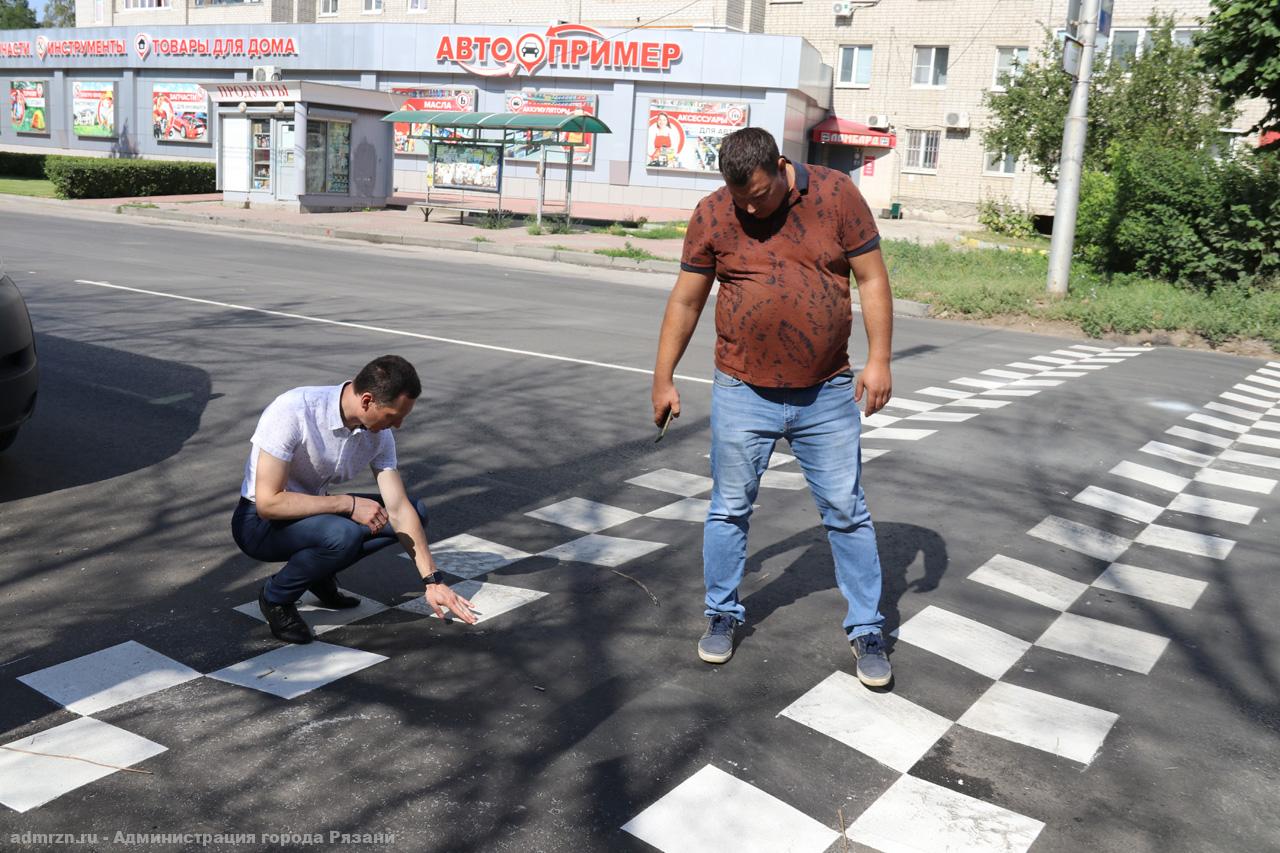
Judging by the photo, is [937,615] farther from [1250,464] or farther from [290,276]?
[290,276]

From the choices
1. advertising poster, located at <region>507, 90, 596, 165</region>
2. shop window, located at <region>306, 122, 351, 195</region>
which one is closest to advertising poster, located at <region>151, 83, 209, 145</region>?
advertising poster, located at <region>507, 90, 596, 165</region>

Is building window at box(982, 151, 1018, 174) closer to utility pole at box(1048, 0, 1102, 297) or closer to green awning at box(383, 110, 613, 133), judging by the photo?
green awning at box(383, 110, 613, 133)

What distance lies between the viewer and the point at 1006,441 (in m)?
8.34

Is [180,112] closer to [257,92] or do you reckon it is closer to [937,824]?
[257,92]

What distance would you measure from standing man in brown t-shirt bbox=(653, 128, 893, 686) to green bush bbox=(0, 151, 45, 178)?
40388 millimetres

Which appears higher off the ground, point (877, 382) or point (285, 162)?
A: point (285, 162)

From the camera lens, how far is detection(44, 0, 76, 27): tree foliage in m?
102

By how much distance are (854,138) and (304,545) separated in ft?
129

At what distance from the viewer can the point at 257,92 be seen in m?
30.4

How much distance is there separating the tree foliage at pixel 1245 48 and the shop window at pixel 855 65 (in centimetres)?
2727

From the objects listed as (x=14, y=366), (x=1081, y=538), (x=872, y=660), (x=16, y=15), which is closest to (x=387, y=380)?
(x=872, y=660)

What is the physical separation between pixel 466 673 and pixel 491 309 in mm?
10137

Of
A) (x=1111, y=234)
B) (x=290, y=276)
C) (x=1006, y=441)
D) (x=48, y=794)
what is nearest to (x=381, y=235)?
(x=290, y=276)

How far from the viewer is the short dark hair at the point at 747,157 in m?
3.86
